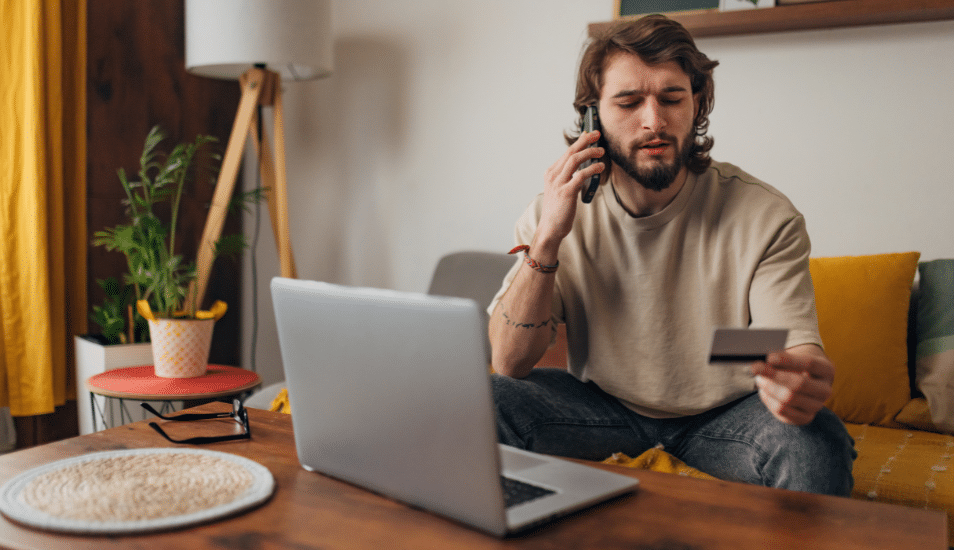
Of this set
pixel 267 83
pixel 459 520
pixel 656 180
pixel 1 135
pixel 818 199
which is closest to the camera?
pixel 459 520

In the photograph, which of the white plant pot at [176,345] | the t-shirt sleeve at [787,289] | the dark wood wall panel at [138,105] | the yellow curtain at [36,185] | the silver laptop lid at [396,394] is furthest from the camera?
the dark wood wall panel at [138,105]

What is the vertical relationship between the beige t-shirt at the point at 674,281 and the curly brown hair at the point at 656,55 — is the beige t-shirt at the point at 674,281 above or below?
below

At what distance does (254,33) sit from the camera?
2293mm

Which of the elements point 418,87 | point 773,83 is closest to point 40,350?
point 418,87

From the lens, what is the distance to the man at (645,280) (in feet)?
4.34

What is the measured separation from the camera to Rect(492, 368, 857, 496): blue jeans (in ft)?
3.50

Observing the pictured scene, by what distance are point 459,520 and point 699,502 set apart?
27 centimetres

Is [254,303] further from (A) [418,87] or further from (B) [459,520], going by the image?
(B) [459,520]

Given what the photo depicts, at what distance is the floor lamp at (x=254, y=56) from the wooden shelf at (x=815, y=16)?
1130 mm

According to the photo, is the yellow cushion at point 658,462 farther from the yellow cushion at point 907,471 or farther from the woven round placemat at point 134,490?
the woven round placemat at point 134,490

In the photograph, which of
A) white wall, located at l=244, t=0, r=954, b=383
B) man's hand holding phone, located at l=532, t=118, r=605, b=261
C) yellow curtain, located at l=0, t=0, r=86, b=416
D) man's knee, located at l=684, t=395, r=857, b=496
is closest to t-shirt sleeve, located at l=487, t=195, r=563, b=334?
man's hand holding phone, located at l=532, t=118, r=605, b=261

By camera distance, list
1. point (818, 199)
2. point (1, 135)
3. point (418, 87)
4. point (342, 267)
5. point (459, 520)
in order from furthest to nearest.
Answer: point (342, 267)
point (418, 87)
point (1, 135)
point (818, 199)
point (459, 520)

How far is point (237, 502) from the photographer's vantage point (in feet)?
2.43

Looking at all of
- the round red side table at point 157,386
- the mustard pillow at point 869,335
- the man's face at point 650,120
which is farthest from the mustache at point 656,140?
the round red side table at point 157,386
